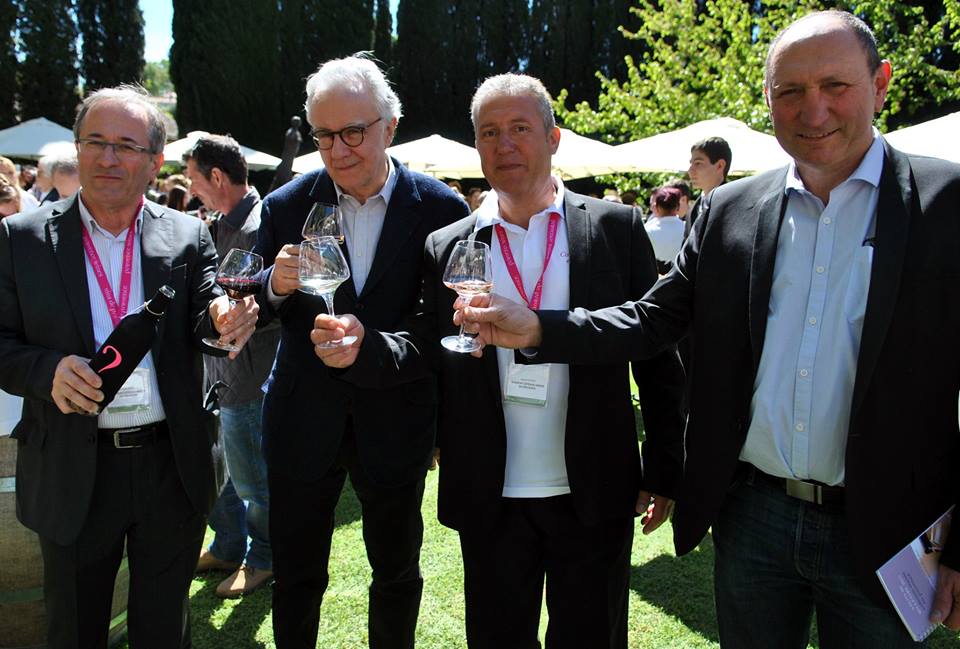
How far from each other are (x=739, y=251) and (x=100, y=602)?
100 inches

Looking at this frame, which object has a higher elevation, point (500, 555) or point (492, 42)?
point (492, 42)

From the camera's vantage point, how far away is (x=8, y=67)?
26469 mm

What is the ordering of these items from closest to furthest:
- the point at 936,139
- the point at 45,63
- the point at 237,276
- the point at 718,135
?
the point at 237,276 → the point at 936,139 → the point at 718,135 → the point at 45,63

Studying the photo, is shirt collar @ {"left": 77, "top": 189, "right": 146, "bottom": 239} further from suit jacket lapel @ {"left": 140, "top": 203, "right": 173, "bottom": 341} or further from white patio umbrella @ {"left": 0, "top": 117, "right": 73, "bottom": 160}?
white patio umbrella @ {"left": 0, "top": 117, "right": 73, "bottom": 160}

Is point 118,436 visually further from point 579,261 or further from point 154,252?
point 579,261

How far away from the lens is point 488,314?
2.11 metres

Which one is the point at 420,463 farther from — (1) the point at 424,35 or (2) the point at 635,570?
(1) the point at 424,35

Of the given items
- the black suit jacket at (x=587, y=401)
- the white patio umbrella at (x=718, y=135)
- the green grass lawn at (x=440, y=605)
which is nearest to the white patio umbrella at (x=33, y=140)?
the white patio umbrella at (x=718, y=135)

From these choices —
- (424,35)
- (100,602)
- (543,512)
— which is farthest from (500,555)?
(424,35)

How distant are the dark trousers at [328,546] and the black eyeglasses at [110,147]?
1322 mm

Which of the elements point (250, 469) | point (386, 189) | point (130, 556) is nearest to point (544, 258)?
point (386, 189)

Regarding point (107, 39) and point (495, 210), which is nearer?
point (495, 210)

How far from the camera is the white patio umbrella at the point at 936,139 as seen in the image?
5.12 m

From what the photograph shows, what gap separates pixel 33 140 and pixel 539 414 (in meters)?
15.5
